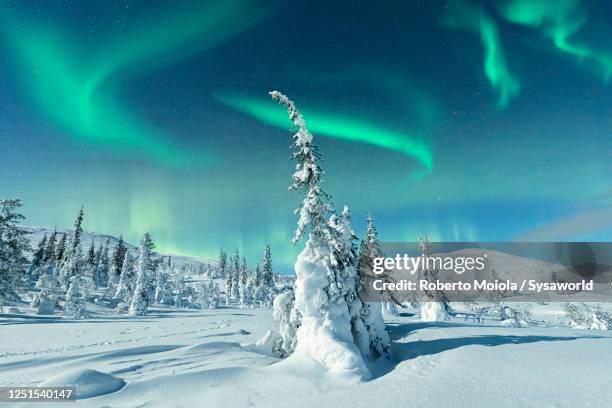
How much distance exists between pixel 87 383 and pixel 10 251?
3731 cm

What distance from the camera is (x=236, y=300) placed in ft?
364

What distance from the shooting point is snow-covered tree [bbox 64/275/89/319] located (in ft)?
157

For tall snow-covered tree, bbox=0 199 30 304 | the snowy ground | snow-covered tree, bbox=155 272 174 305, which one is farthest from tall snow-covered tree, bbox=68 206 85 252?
the snowy ground

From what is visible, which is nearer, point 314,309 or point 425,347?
point 314,309

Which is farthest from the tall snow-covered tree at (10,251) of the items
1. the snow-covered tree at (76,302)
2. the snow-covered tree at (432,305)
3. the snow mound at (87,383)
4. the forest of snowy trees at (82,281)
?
the snow-covered tree at (432,305)

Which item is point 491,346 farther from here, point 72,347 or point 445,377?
point 72,347

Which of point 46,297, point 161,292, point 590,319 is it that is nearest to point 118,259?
point 161,292

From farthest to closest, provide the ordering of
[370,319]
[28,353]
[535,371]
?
1. [28,353]
2. [370,319]
3. [535,371]

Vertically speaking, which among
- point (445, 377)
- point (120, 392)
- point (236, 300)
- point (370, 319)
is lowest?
point (236, 300)

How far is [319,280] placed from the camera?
46.3 feet

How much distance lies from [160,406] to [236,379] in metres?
2.69

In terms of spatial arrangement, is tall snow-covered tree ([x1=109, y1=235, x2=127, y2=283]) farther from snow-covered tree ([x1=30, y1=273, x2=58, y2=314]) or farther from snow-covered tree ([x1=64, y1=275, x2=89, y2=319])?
snow-covered tree ([x1=64, y1=275, x2=89, y2=319])

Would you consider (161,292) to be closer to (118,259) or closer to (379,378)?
(118,259)

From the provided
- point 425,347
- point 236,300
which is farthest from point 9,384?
point 236,300
